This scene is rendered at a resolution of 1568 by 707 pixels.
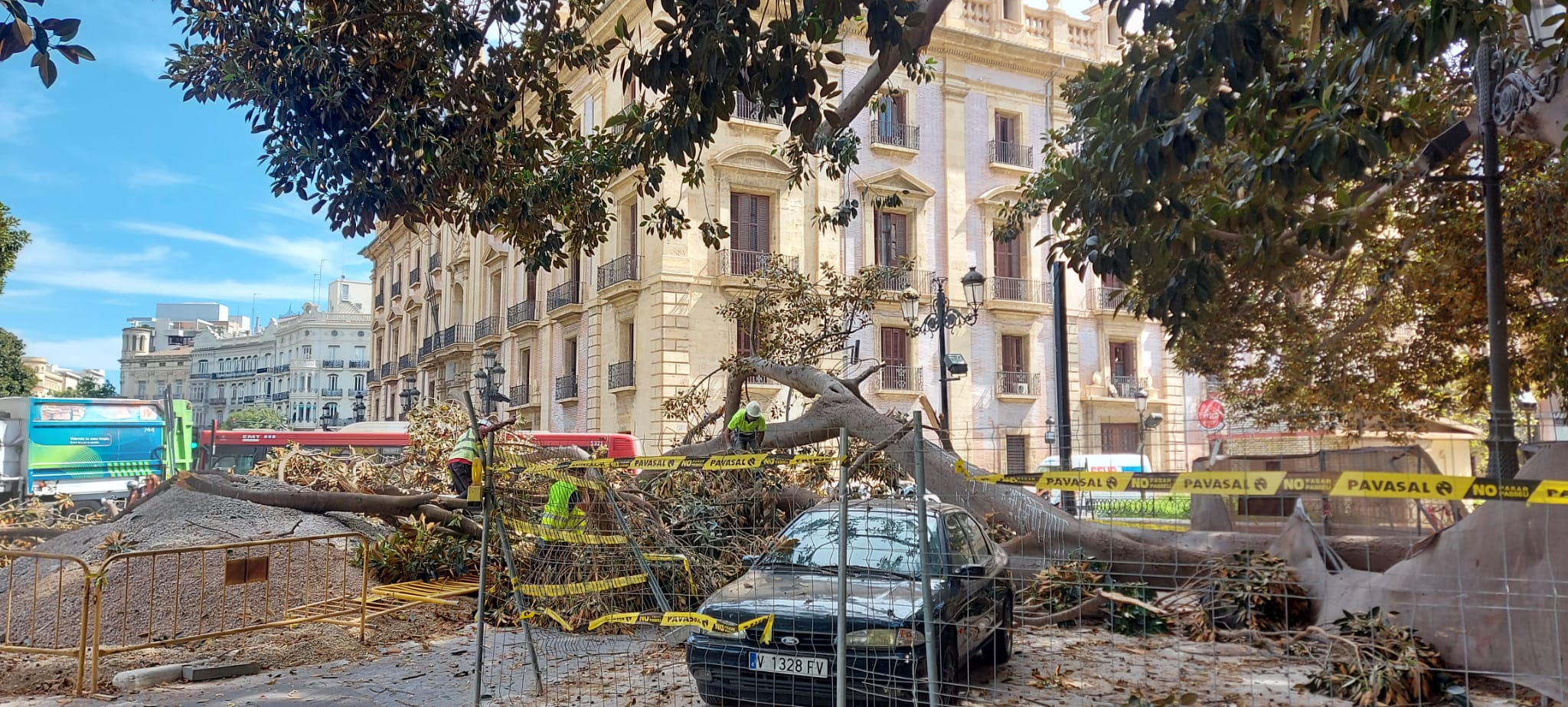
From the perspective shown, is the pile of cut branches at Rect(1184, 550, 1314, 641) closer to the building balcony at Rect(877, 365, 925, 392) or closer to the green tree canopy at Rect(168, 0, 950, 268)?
the green tree canopy at Rect(168, 0, 950, 268)

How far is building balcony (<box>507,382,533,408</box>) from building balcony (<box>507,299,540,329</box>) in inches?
81.0

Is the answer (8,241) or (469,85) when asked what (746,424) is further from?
(8,241)

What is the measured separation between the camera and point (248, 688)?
7.59 m

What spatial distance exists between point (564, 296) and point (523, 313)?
307cm

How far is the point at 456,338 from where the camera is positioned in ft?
132

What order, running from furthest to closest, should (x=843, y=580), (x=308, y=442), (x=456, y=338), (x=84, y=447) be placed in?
(x=456, y=338) → (x=84, y=447) → (x=308, y=442) → (x=843, y=580)

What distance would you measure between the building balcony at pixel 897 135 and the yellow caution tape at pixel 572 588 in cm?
2387

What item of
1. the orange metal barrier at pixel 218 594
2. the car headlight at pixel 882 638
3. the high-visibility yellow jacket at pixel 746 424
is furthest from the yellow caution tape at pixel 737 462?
the high-visibility yellow jacket at pixel 746 424

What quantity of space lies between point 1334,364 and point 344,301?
93504 mm

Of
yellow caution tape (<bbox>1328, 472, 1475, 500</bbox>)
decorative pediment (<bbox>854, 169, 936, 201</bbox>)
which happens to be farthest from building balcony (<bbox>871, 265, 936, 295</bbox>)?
yellow caution tape (<bbox>1328, 472, 1475, 500</bbox>)

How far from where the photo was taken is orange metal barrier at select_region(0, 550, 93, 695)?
7.45 meters

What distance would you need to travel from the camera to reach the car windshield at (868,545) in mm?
6035

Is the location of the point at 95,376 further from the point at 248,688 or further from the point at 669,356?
the point at 248,688

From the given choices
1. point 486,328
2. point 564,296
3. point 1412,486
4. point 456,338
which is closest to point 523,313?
point 564,296
